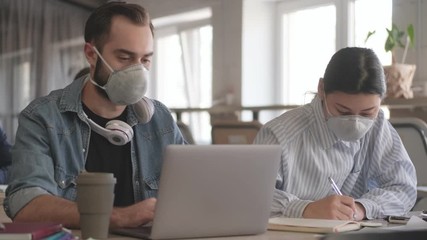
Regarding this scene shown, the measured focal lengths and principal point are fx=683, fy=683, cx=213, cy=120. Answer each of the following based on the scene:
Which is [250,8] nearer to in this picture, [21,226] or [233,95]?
[233,95]

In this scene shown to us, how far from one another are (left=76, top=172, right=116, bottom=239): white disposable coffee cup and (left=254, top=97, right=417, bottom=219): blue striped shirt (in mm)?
766

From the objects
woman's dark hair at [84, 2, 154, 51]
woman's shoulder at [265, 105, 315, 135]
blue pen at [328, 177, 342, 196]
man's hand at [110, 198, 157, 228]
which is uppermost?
woman's dark hair at [84, 2, 154, 51]

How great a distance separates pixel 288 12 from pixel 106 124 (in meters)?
4.66

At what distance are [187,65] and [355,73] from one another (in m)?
5.21

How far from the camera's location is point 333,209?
5.99 ft

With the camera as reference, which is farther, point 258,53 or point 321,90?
point 258,53

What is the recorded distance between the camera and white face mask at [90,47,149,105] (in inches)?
73.9

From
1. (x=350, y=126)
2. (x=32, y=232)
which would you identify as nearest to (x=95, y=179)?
(x=32, y=232)

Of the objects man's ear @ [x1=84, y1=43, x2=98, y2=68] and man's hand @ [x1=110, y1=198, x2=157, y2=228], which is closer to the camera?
man's hand @ [x1=110, y1=198, x2=157, y2=228]

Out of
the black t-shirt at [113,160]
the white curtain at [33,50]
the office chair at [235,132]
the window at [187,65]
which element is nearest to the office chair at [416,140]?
the office chair at [235,132]

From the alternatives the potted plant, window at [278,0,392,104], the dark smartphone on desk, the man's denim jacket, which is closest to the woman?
the dark smartphone on desk

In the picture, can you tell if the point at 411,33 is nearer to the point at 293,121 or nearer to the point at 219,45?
the point at 219,45

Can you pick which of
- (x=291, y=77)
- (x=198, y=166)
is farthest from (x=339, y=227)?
(x=291, y=77)

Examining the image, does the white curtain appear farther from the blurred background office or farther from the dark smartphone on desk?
the dark smartphone on desk
